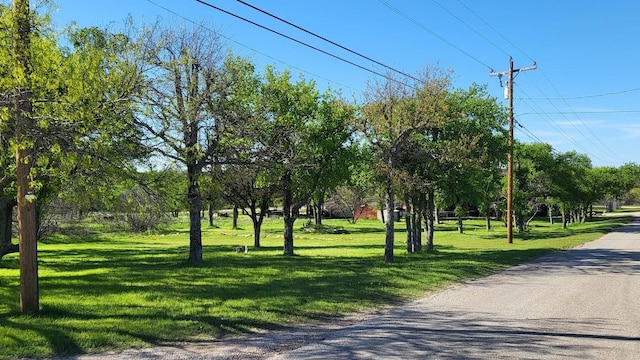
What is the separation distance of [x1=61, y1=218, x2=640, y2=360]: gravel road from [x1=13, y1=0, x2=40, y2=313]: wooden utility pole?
11.3 feet

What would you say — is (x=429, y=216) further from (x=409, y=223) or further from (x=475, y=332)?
(x=475, y=332)

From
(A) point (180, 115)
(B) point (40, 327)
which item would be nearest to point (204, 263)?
(A) point (180, 115)

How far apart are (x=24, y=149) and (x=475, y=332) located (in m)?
7.88

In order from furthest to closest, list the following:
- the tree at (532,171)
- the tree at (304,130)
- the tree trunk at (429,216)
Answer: the tree at (532,171) → the tree trunk at (429,216) → the tree at (304,130)

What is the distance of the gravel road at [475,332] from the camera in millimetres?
6730

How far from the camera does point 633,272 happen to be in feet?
52.1

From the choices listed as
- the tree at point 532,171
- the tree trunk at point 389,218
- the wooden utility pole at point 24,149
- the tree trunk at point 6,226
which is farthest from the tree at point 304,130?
the tree at point 532,171

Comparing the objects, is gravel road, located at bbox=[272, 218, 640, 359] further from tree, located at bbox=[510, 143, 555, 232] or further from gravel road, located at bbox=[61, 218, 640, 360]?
tree, located at bbox=[510, 143, 555, 232]

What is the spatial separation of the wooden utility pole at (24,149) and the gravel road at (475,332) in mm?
3457

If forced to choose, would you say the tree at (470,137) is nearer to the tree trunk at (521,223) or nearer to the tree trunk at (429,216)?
the tree trunk at (429,216)

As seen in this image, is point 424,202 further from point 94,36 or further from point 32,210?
point 32,210

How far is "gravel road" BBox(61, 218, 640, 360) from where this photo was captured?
6.73 m

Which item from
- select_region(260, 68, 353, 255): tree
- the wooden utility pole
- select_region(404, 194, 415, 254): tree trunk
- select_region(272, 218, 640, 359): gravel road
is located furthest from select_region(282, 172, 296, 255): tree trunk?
the wooden utility pole

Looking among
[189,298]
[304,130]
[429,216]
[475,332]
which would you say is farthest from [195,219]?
[475,332]
